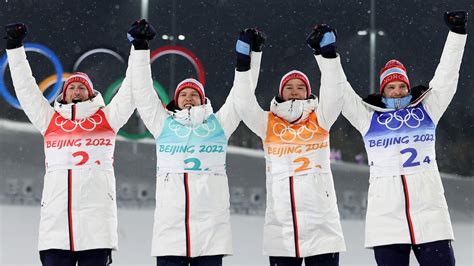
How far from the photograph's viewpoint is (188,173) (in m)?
2.98

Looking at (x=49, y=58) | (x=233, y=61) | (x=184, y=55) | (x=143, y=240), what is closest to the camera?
(x=143, y=240)

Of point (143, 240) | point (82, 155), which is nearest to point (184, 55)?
point (143, 240)

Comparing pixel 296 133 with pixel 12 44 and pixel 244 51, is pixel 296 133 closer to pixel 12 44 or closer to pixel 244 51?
pixel 244 51

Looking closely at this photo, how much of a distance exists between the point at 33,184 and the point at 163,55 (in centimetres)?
131

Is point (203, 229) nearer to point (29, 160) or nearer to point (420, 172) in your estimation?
point (420, 172)

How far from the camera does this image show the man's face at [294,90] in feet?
10.2

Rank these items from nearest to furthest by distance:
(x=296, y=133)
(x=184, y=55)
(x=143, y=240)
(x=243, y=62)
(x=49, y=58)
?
1. (x=243, y=62)
2. (x=296, y=133)
3. (x=143, y=240)
4. (x=49, y=58)
5. (x=184, y=55)

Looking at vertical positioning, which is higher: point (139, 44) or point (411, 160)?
point (139, 44)

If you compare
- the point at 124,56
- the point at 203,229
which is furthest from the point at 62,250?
the point at 124,56

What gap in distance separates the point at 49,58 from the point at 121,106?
2680mm

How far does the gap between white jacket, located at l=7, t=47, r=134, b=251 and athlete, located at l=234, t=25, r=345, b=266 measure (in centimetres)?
54

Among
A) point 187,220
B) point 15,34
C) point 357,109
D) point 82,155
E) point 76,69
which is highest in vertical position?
point 76,69

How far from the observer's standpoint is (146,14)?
19.2 feet

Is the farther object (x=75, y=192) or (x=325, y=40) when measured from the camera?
(x=75, y=192)
